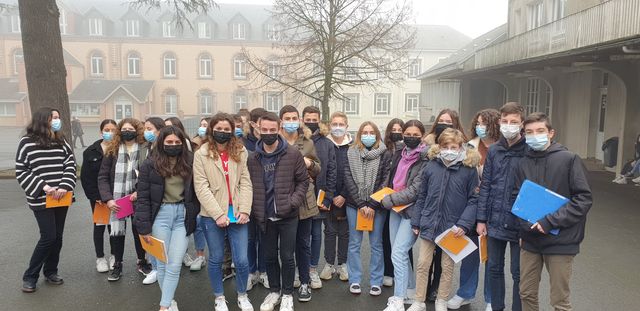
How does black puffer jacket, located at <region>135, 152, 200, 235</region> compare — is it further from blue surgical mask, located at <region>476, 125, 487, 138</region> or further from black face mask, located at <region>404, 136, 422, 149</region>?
blue surgical mask, located at <region>476, 125, 487, 138</region>

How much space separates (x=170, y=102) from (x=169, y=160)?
48396 mm

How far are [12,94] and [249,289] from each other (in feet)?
168

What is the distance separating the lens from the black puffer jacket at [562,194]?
3.40 meters

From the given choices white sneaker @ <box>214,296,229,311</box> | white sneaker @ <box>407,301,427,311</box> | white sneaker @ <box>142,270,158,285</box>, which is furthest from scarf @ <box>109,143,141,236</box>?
white sneaker @ <box>407,301,427,311</box>

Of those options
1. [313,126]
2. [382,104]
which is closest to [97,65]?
[382,104]

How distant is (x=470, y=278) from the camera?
4582 millimetres

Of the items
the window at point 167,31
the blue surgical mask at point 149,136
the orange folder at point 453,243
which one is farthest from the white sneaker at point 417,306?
the window at point 167,31

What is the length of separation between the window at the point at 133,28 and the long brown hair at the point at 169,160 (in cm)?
5125

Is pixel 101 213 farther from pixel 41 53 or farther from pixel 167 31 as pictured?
pixel 167 31

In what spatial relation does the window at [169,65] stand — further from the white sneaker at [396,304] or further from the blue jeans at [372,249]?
the white sneaker at [396,304]

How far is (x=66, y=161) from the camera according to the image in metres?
5.10

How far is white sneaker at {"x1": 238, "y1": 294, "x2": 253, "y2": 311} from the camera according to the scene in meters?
4.44

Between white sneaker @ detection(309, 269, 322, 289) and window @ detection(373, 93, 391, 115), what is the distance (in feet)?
134

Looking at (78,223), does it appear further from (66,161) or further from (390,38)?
(390,38)
